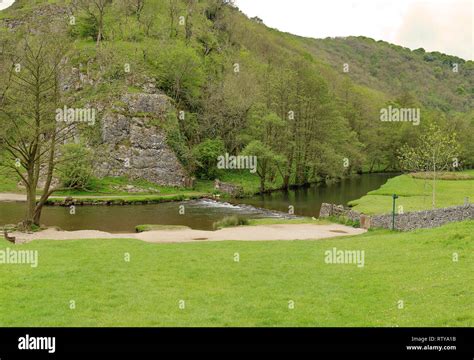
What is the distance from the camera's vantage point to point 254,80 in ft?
309

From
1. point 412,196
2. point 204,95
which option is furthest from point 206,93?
point 412,196

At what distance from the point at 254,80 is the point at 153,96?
22.7 meters

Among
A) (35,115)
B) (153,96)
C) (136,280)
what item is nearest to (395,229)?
(136,280)

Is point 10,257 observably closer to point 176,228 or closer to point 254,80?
point 176,228

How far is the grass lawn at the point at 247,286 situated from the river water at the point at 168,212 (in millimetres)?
18539

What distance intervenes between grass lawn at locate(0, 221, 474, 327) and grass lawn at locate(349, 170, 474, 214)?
77.0 feet

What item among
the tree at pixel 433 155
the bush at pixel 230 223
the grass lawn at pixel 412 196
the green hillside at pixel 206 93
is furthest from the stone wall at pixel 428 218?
the green hillside at pixel 206 93

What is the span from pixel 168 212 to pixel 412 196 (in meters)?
32.9

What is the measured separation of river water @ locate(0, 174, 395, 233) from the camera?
151ft

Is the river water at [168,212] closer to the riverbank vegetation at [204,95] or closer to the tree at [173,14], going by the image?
the riverbank vegetation at [204,95]

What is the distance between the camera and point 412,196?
208ft

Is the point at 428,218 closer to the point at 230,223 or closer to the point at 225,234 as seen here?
the point at 225,234

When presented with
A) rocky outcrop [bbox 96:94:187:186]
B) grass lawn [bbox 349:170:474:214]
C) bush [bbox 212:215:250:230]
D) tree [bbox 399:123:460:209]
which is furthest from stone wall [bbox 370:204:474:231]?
rocky outcrop [bbox 96:94:187:186]

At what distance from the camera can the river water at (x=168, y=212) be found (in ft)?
151
